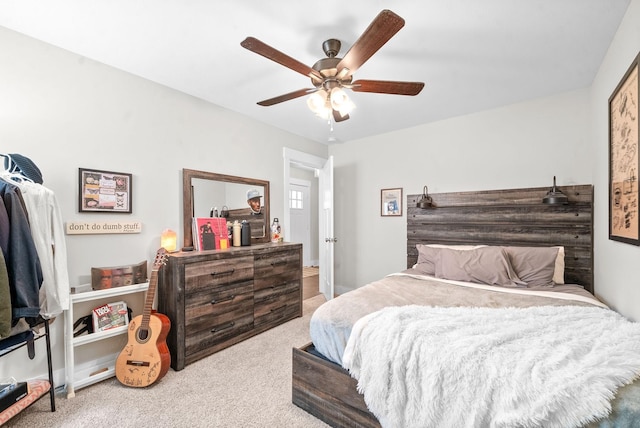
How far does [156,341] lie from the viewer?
2.10m

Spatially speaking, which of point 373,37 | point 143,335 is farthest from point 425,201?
point 143,335

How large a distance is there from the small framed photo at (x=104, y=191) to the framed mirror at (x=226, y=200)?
49cm

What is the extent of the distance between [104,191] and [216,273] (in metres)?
1.10

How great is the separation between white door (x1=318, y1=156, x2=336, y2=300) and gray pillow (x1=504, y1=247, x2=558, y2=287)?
214cm

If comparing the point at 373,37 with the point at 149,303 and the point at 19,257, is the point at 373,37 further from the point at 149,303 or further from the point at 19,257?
the point at 149,303

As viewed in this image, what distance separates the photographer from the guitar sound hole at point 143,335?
2.12m

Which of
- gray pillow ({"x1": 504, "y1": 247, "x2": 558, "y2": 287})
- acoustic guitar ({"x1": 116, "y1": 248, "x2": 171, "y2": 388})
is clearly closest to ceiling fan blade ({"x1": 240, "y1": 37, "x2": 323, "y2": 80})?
acoustic guitar ({"x1": 116, "y1": 248, "x2": 171, "y2": 388})

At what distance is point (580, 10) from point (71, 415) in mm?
3915

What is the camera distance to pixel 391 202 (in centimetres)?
401

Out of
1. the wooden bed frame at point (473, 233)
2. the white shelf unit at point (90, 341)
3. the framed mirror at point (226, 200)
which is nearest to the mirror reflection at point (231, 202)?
the framed mirror at point (226, 200)

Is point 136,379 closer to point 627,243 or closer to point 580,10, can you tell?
point 627,243

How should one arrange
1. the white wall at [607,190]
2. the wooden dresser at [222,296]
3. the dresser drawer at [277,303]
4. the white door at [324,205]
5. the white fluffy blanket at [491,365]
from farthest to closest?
the white door at [324,205]
the dresser drawer at [277,303]
the wooden dresser at [222,296]
the white wall at [607,190]
the white fluffy blanket at [491,365]

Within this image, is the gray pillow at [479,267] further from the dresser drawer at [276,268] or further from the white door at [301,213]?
the white door at [301,213]

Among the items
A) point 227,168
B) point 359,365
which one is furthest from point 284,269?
point 359,365
